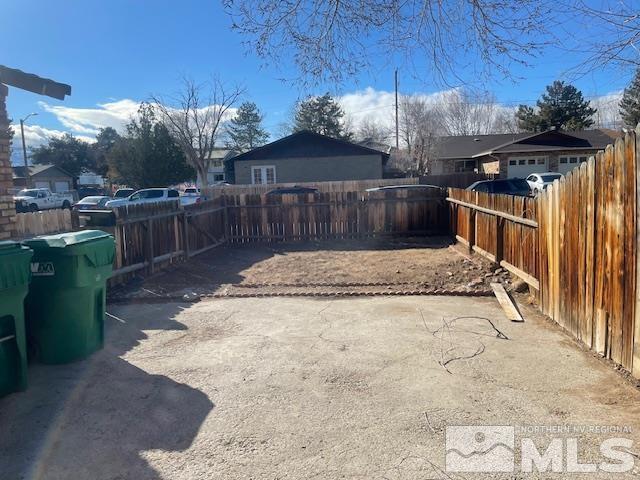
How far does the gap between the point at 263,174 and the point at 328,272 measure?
896 inches

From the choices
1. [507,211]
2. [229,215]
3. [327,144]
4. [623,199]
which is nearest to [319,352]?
[623,199]

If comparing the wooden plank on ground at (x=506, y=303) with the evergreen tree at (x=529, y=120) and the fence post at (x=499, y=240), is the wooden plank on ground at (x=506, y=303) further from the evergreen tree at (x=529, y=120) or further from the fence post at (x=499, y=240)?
the evergreen tree at (x=529, y=120)

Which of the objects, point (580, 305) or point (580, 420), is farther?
point (580, 305)

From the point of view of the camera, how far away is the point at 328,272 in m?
10.0

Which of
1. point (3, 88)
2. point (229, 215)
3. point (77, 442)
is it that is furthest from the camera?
point (229, 215)

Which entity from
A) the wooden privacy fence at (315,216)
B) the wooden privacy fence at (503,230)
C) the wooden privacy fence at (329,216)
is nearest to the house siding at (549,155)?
the wooden privacy fence at (329,216)

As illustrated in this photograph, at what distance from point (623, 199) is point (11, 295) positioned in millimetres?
5259

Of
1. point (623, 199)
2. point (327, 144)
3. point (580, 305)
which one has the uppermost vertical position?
point (327, 144)

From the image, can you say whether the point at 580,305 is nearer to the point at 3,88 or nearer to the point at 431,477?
the point at 431,477

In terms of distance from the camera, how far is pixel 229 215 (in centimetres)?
1481

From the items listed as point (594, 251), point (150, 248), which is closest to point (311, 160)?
Result: point (150, 248)

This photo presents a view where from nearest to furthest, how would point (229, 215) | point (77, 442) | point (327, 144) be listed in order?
point (77, 442), point (229, 215), point (327, 144)

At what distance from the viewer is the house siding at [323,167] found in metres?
30.9

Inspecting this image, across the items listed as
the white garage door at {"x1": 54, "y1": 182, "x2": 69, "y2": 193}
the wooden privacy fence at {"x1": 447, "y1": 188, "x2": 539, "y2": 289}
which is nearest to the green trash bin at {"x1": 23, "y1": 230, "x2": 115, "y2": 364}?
the wooden privacy fence at {"x1": 447, "y1": 188, "x2": 539, "y2": 289}
